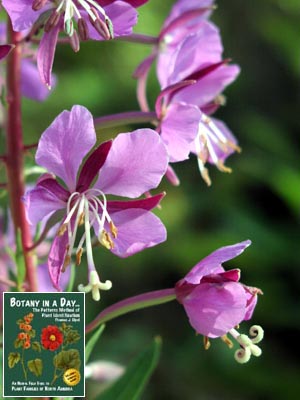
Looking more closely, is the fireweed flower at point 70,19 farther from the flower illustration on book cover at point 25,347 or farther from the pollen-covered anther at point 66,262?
the flower illustration on book cover at point 25,347

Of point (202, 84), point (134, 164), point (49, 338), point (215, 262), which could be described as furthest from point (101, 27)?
point (49, 338)

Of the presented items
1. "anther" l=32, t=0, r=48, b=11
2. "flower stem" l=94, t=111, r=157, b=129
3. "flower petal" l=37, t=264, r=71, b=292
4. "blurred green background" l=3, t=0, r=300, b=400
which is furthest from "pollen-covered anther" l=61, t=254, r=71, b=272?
"blurred green background" l=3, t=0, r=300, b=400

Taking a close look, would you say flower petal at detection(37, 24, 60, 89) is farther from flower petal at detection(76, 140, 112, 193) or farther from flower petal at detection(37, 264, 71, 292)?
flower petal at detection(37, 264, 71, 292)

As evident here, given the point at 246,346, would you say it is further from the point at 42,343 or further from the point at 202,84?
the point at 202,84

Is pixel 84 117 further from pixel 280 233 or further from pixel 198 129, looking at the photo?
pixel 280 233

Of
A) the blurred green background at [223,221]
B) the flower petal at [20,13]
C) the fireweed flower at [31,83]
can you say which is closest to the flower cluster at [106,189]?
the flower petal at [20,13]

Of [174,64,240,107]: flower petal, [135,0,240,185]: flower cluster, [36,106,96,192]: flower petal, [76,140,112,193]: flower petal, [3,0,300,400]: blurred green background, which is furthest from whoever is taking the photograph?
[3,0,300,400]: blurred green background
